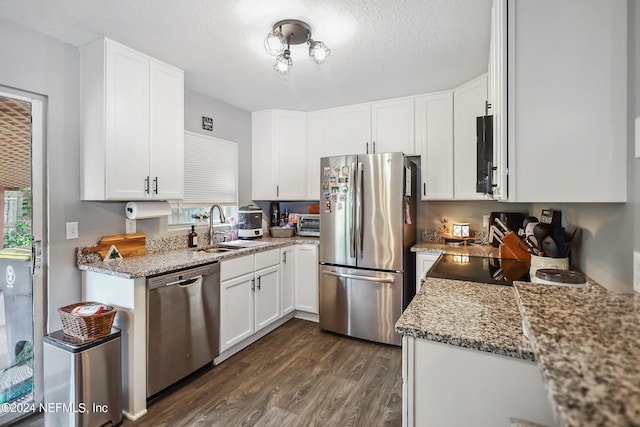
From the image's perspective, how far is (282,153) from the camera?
3.73 metres

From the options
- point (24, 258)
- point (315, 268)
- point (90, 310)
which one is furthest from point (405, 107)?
point (24, 258)

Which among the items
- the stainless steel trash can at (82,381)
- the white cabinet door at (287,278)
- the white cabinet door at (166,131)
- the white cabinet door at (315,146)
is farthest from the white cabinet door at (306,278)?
the stainless steel trash can at (82,381)

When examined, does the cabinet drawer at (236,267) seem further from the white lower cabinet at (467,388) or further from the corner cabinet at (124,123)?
the white lower cabinet at (467,388)

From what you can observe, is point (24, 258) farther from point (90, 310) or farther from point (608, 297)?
point (608, 297)

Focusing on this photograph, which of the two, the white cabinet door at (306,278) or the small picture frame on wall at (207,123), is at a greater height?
the small picture frame on wall at (207,123)

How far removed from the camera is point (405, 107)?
10.6 ft

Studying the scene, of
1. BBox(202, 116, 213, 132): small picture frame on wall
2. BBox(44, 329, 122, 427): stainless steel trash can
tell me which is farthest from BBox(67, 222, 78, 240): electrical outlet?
BBox(202, 116, 213, 132): small picture frame on wall

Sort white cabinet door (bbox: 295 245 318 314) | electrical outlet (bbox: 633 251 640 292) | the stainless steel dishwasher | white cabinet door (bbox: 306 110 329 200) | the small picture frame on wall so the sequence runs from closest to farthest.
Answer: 1. electrical outlet (bbox: 633 251 640 292)
2. the stainless steel dishwasher
3. the small picture frame on wall
4. white cabinet door (bbox: 295 245 318 314)
5. white cabinet door (bbox: 306 110 329 200)

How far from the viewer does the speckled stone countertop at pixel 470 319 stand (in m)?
0.94

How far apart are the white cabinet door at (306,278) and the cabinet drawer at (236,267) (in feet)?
2.49

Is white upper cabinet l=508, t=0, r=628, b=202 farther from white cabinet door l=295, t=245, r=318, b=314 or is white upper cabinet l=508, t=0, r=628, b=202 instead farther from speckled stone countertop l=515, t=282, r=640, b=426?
white cabinet door l=295, t=245, r=318, b=314

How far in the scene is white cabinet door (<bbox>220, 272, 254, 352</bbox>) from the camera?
2.56 metres

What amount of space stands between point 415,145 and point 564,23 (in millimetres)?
2044

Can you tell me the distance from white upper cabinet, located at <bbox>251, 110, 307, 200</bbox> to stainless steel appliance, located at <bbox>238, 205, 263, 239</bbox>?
301mm
